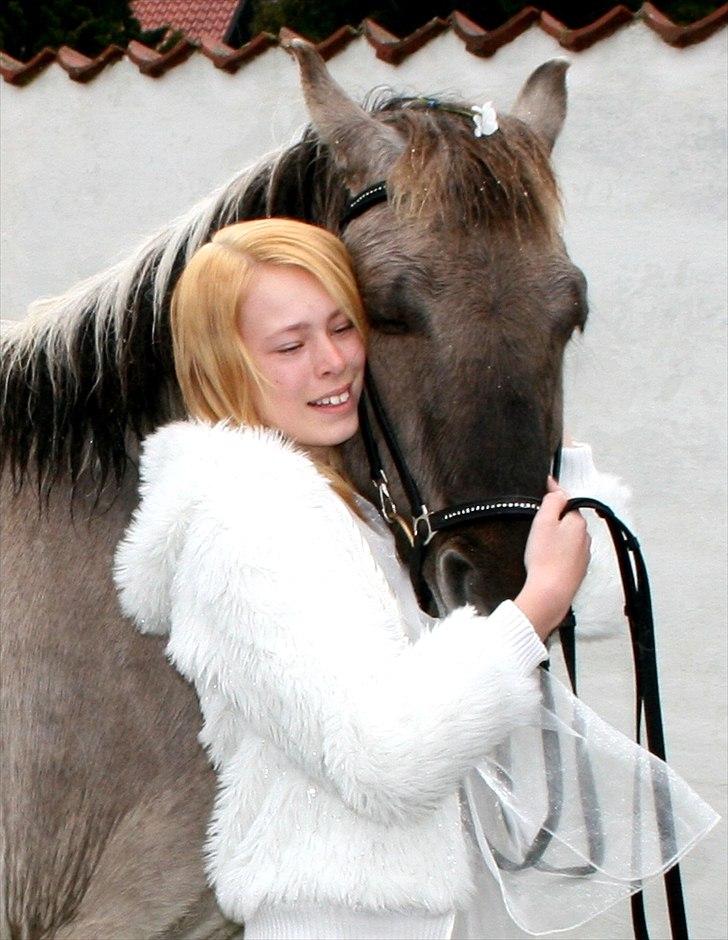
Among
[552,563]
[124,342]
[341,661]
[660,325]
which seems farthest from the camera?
[660,325]

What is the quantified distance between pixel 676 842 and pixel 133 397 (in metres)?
0.93

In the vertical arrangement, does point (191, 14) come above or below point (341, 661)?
below

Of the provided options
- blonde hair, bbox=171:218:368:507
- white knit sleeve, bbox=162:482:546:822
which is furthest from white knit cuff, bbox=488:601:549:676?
blonde hair, bbox=171:218:368:507

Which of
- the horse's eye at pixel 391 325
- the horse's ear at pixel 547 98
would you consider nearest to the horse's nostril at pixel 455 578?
the horse's eye at pixel 391 325

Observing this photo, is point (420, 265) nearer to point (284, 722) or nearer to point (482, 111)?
point (482, 111)

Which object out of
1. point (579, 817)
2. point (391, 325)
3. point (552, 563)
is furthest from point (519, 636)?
point (391, 325)

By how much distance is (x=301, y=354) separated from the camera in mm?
1521

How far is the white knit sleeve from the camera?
4.17 feet

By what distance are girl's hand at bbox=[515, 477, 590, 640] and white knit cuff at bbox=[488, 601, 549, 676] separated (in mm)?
33

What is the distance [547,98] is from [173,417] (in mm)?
761

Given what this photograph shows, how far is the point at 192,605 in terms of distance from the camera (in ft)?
4.62

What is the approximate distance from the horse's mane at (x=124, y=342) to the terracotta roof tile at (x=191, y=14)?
975 centimetres

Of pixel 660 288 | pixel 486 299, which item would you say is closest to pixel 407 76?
pixel 660 288

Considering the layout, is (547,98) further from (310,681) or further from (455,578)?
(310,681)
